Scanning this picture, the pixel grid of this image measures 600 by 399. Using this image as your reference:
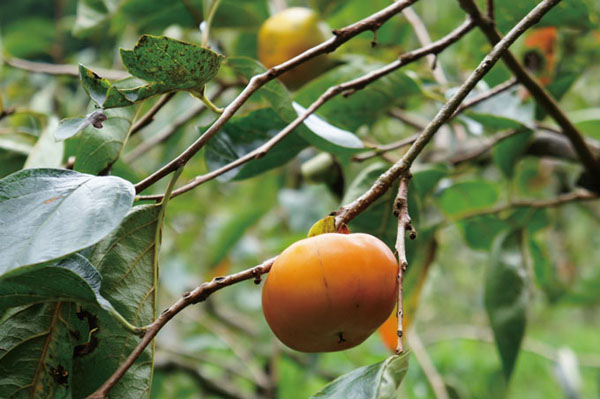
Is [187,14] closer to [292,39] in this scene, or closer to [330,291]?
[292,39]

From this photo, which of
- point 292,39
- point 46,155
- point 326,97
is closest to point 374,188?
point 326,97

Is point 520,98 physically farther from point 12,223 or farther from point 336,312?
point 12,223

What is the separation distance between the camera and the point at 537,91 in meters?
0.59

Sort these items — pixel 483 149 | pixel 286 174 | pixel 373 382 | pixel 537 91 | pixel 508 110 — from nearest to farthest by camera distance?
1. pixel 373 382
2. pixel 537 91
3. pixel 508 110
4. pixel 483 149
5. pixel 286 174

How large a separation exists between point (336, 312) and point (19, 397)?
22 centimetres

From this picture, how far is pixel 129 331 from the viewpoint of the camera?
38 centimetres

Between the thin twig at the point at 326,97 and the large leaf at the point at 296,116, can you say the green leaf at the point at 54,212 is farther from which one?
the large leaf at the point at 296,116

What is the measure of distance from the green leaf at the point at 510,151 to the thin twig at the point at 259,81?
0.34 metres

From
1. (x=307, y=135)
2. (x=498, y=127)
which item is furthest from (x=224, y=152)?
(x=498, y=127)

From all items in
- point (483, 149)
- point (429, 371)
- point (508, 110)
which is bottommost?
point (429, 371)

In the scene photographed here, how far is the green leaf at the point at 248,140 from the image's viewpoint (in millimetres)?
579

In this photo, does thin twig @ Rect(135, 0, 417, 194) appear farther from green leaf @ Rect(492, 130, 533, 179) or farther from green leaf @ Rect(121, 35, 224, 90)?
green leaf @ Rect(492, 130, 533, 179)

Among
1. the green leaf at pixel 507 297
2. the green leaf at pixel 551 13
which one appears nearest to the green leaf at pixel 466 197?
the green leaf at pixel 507 297

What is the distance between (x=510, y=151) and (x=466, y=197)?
0.13 metres
